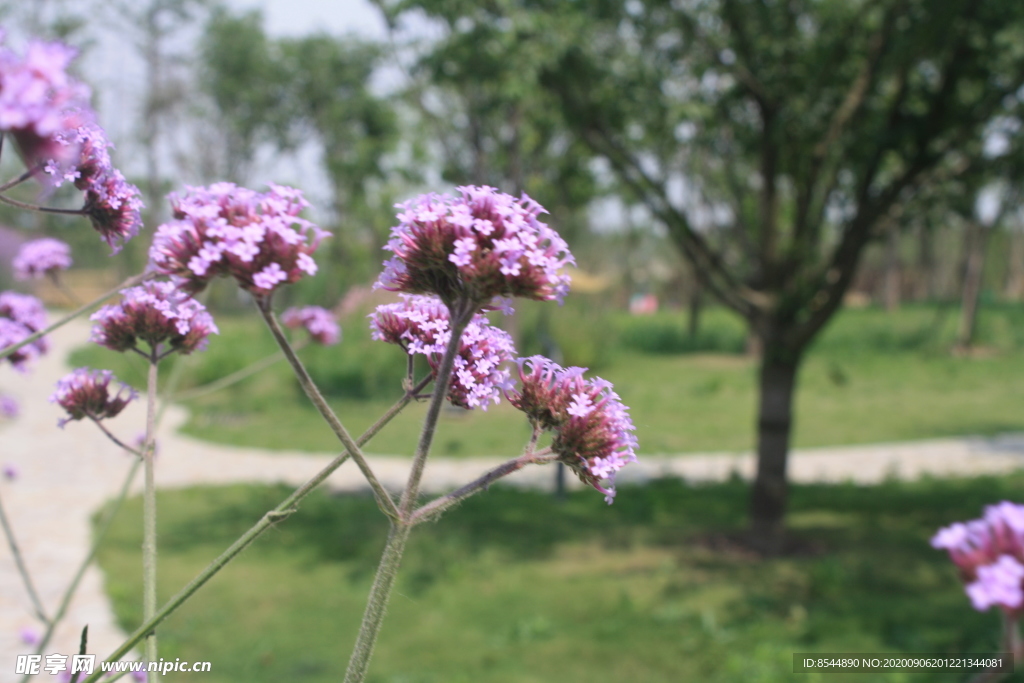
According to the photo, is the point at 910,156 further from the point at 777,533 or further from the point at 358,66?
the point at 358,66

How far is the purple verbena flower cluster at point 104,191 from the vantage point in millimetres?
1261

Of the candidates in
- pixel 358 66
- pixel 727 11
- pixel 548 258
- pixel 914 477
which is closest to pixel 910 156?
pixel 727 11

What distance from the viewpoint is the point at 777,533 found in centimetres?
691

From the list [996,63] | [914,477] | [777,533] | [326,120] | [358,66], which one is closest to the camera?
[996,63]

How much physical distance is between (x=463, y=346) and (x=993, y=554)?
0.76 m

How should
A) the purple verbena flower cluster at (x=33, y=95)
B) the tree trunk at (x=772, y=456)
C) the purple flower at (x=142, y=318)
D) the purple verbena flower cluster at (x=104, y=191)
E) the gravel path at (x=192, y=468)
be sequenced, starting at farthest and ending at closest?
the gravel path at (x=192, y=468) < the tree trunk at (x=772, y=456) < the purple flower at (x=142, y=318) < the purple verbena flower cluster at (x=104, y=191) < the purple verbena flower cluster at (x=33, y=95)

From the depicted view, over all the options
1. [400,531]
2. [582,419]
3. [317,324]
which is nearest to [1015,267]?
[317,324]

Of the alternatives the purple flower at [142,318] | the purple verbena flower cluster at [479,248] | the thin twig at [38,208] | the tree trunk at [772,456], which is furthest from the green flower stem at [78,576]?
the tree trunk at [772,456]

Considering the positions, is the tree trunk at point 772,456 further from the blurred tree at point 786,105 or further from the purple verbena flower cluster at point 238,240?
the purple verbena flower cluster at point 238,240

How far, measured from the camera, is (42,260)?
2557 mm

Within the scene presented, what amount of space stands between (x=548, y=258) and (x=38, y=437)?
1326 cm

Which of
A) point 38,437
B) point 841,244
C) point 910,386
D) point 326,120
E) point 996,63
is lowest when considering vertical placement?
point 38,437

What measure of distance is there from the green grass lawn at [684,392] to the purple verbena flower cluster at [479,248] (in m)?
8.24

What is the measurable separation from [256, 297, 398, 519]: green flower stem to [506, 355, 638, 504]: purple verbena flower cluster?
276mm
